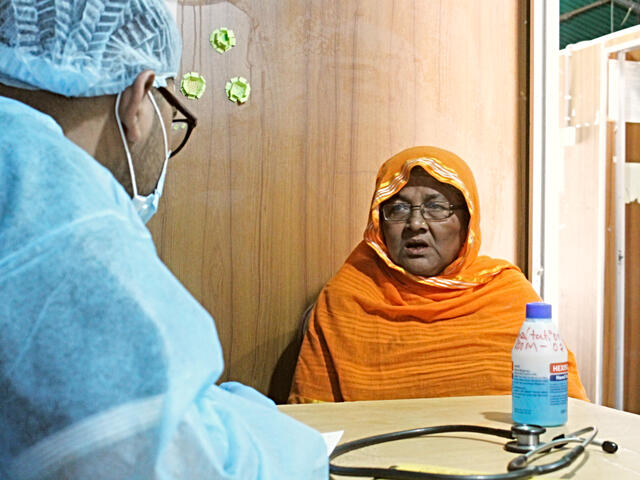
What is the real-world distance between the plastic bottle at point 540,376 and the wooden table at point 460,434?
0.04 metres

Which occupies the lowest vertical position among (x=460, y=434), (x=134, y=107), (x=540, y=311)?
(x=460, y=434)

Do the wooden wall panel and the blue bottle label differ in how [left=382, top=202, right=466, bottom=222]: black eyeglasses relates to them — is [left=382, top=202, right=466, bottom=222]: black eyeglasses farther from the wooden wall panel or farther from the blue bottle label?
the blue bottle label

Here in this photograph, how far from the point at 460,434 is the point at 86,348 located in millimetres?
806

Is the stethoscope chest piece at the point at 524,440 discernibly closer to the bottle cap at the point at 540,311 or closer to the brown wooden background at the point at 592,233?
the bottle cap at the point at 540,311

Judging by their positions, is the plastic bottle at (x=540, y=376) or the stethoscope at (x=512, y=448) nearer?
the stethoscope at (x=512, y=448)

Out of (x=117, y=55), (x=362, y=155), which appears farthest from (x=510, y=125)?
(x=117, y=55)

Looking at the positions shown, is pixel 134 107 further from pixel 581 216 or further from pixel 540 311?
pixel 581 216

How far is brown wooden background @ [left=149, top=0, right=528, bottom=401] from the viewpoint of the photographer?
245 cm

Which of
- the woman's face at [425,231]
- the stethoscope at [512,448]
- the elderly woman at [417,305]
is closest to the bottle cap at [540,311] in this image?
the stethoscope at [512,448]

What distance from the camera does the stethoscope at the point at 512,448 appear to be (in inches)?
36.0

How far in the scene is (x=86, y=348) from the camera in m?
0.61

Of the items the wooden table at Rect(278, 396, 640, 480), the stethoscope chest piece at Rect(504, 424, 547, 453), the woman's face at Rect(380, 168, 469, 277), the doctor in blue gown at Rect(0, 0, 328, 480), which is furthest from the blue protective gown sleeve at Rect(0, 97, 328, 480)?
the woman's face at Rect(380, 168, 469, 277)

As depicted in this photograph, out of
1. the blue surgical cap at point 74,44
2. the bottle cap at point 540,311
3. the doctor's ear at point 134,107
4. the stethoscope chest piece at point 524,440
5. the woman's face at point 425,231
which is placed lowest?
the stethoscope chest piece at point 524,440

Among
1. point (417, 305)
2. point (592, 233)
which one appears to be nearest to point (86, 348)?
point (417, 305)
